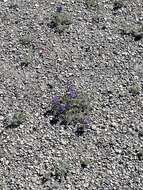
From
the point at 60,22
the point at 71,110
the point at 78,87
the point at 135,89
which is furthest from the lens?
the point at 60,22

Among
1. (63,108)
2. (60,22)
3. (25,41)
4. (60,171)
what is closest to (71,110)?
(63,108)

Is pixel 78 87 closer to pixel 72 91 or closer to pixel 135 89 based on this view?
pixel 72 91

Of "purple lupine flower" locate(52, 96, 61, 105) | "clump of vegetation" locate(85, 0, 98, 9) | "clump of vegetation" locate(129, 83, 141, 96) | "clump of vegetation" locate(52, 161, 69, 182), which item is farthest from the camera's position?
"clump of vegetation" locate(85, 0, 98, 9)

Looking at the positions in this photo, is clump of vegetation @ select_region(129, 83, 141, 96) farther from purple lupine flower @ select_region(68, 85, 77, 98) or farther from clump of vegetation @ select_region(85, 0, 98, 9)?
clump of vegetation @ select_region(85, 0, 98, 9)

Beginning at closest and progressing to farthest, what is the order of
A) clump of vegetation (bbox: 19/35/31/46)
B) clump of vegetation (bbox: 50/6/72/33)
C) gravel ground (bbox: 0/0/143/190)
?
gravel ground (bbox: 0/0/143/190)
clump of vegetation (bbox: 19/35/31/46)
clump of vegetation (bbox: 50/6/72/33)

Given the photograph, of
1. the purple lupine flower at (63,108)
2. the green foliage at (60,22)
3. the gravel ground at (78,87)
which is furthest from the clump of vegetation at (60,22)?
the purple lupine flower at (63,108)

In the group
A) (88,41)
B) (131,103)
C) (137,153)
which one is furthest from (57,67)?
(137,153)

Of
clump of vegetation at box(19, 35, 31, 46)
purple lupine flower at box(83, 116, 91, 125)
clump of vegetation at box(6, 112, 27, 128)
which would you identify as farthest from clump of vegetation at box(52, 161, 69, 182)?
clump of vegetation at box(19, 35, 31, 46)
